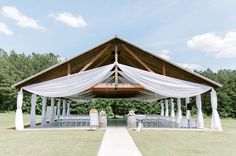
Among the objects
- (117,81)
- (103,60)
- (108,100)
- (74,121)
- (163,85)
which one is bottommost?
(74,121)

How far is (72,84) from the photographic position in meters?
13.0

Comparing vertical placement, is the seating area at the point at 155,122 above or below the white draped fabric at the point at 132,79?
below

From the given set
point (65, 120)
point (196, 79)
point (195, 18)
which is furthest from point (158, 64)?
point (65, 120)

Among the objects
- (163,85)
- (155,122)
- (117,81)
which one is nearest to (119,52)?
(117,81)

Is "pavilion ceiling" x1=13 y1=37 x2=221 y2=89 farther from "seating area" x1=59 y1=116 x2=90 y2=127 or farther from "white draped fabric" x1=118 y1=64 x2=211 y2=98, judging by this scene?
"seating area" x1=59 y1=116 x2=90 y2=127

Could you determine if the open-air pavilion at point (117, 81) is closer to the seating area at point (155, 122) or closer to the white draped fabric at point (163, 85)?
the white draped fabric at point (163, 85)

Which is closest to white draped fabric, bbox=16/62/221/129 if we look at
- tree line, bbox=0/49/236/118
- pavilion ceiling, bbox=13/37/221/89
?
pavilion ceiling, bbox=13/37/221/89

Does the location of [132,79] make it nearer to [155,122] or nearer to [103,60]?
[103,60]

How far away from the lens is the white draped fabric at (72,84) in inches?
508

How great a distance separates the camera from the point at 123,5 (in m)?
13.0

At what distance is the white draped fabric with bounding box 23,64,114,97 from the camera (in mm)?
12906

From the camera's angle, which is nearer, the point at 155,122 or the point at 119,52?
the point at 119,52

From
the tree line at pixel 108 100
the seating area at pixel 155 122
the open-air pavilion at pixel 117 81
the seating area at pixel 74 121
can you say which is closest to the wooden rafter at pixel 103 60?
the open-air pavilion at pixel 117 81

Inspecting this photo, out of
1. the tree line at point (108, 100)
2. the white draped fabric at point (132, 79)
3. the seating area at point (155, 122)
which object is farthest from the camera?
the tree line at point (108, 100)
